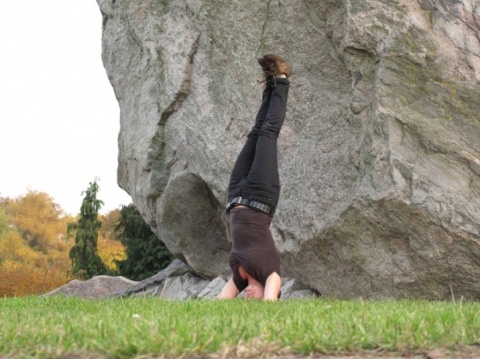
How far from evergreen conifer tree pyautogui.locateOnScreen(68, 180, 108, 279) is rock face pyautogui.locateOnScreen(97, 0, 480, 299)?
2091 cm

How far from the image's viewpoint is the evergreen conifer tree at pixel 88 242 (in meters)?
37.6

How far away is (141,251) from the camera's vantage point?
29.3m

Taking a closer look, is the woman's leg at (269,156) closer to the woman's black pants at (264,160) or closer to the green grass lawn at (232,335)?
the woman's black pants at (264,160)

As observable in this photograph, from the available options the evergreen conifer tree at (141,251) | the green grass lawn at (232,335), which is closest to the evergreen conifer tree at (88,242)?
the evergreen conifer tree at (141,251)

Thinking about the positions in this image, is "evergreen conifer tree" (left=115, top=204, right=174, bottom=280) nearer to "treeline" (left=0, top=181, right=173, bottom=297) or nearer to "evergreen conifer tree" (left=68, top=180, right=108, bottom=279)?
"treeline" (left=0, top=181, right=173, bottom=297)

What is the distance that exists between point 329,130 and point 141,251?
17.8 metres

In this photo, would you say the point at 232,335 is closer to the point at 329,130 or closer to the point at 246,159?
the point at 246,159

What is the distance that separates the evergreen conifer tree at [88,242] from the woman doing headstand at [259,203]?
90.5 feet

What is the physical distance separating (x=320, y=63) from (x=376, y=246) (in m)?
3.78

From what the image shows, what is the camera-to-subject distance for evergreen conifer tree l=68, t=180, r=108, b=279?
37625mm

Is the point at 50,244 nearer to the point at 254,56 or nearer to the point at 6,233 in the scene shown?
the point at 6,233

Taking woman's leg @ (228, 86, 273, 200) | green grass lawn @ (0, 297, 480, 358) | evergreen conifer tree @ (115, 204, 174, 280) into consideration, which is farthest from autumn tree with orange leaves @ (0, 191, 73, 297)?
green grass lawn @ (0, 297, 480, 358)

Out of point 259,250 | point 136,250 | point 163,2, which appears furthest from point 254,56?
point 136,250

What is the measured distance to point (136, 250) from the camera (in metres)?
29.4
